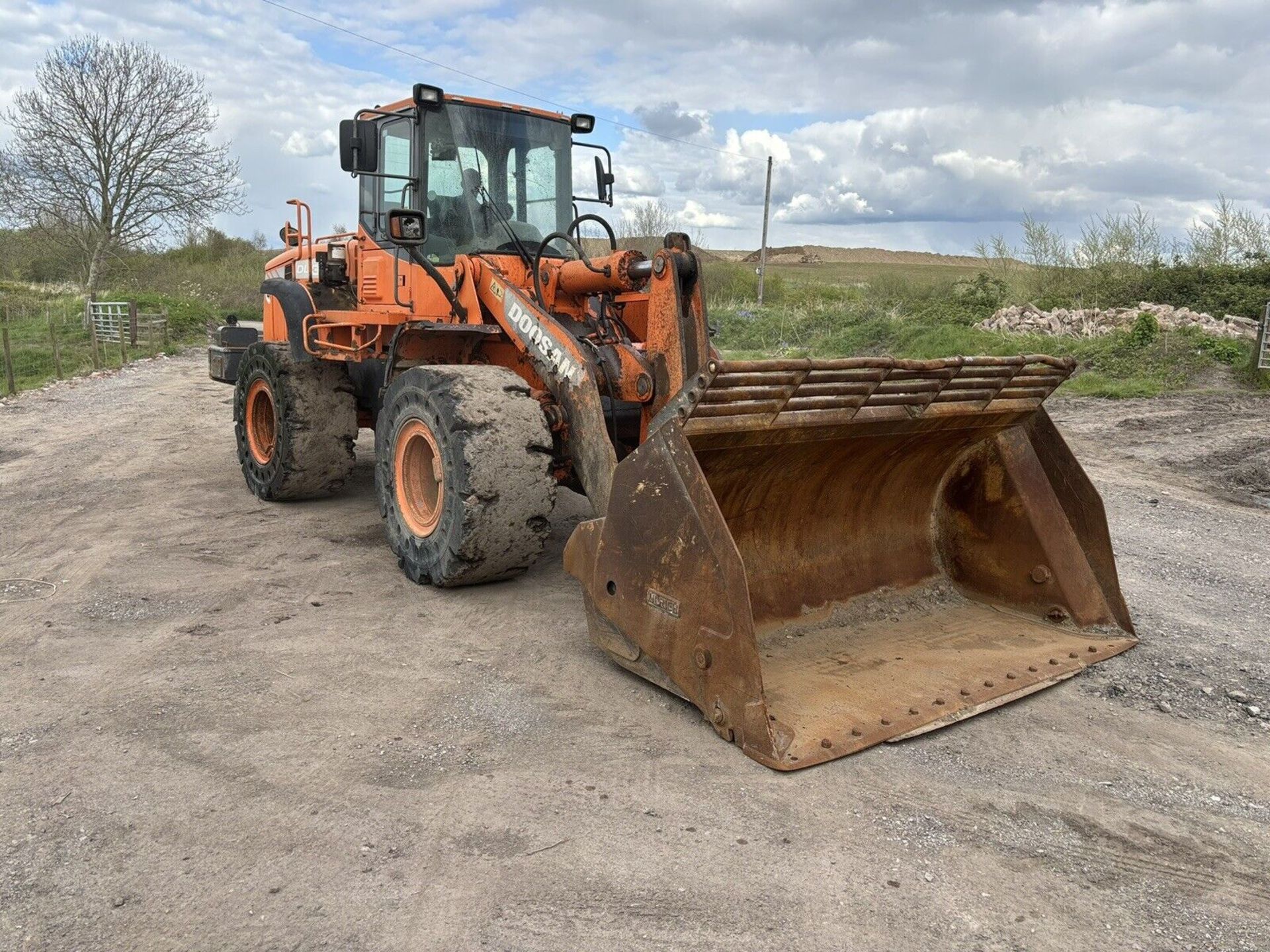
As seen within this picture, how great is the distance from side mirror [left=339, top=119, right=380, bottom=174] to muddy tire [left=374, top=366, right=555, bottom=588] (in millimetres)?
1431

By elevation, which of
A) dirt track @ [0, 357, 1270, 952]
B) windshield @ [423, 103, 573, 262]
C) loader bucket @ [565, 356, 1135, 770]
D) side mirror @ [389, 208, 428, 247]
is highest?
windshield @ [423, 103, 573, 262]

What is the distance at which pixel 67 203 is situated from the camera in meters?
28.5

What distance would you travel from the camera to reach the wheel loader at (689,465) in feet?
12.5

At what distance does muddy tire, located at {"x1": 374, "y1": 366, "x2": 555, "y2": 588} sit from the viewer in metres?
4.95

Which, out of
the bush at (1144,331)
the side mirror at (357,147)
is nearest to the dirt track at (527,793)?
the side mirror at (357,147)

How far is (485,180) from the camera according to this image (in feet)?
20.7

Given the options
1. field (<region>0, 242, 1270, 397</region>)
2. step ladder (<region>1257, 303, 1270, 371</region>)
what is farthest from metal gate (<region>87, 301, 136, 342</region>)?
step ladder (<region>1257, 303, 1270, 371</region>)

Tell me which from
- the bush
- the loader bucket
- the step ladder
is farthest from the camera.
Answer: the bush

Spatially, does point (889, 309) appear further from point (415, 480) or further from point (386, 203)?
point (415, 480)

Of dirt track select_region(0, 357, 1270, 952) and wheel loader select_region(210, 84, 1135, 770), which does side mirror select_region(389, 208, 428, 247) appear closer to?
wheel loader select_region(210, 84, 1135, 770)

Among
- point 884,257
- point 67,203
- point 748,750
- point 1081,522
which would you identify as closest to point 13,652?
point 748,750

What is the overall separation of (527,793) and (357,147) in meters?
4.30

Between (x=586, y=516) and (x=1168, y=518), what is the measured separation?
4549 mm

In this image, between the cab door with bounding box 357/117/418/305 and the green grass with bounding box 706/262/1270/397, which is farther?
the green grass with bounding box 706/262/1270/397
